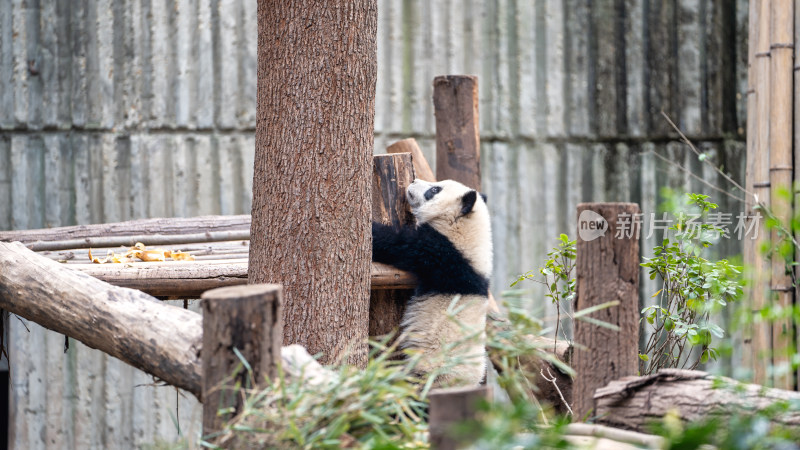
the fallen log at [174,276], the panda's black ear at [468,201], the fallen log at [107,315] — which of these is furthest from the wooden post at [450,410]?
the panda's black ear at [468,201]

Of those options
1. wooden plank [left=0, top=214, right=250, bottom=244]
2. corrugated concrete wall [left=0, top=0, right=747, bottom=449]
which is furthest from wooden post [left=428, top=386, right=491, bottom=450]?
corrugated concrete wall [left=0, top=0, right=747, bottom=449]

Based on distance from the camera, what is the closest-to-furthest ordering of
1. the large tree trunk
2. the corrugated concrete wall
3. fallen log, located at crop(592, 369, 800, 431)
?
fallen log, located at crop(592, 369, 800, 431) → the large tree trunk → the corrugated concrete wall

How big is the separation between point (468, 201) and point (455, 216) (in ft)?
0.33

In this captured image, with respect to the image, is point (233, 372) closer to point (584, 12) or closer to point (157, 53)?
point (157, 53)

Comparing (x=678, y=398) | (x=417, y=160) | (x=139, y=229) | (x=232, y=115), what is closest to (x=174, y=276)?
(x=139, y=229)

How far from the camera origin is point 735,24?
6.02 m

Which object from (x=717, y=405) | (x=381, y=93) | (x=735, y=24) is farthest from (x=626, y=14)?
(x=717, y=405)

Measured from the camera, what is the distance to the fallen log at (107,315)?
2.14 meters

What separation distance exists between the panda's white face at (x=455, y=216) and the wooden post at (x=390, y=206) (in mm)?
58

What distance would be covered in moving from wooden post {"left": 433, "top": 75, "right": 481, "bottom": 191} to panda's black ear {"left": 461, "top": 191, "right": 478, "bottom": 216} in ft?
2.94

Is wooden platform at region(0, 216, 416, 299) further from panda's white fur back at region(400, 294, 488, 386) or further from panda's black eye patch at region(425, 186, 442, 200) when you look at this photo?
panda's black eye patch at region(425, 186, 442, 200)

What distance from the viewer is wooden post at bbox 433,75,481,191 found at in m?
4.55

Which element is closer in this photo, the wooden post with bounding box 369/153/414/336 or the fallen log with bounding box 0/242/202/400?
the fallen log with bounding box 0/242/202/400

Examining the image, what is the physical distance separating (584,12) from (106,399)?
4.44 m
